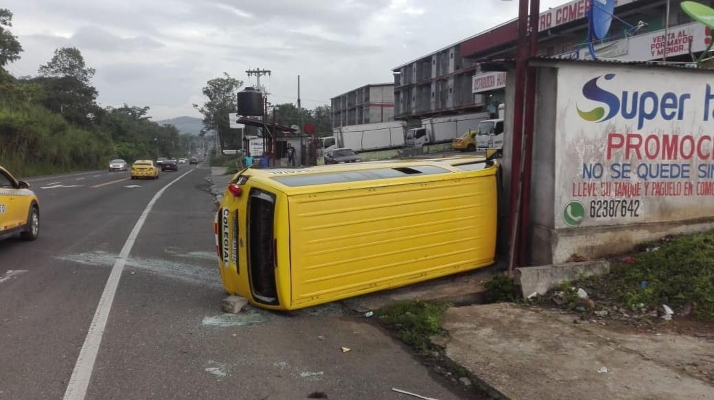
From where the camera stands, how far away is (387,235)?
607 cm

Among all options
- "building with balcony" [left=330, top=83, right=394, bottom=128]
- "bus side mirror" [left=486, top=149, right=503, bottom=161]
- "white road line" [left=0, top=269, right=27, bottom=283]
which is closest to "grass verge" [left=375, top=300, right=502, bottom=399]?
"bus side mirror" [left=486, top=149, right=503, bottom=161]

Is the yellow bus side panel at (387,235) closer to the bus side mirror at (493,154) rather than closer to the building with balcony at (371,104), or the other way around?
the bus side mirror at (493,154)

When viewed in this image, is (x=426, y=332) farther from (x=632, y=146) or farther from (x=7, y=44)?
(x=7, y=44)

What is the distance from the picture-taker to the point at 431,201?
636 cm

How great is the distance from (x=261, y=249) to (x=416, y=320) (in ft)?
5.80

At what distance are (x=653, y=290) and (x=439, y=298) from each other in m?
2.23

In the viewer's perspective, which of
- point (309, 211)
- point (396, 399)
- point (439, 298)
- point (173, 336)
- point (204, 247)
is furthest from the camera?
point (204, 247)

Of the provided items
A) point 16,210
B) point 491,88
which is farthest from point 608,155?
point 491,88

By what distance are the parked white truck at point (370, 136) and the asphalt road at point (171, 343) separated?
38098 mm

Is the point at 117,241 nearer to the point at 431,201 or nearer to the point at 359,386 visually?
the point at 431,201

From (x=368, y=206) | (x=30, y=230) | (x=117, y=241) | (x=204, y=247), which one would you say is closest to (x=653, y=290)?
(x=368, y=206)

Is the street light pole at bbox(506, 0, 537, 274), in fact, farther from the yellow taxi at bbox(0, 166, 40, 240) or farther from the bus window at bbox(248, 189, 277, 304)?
the yellow taxi at bbox(0, 166, 40, 240)

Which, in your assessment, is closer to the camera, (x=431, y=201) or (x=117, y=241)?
(x=431, y=201)

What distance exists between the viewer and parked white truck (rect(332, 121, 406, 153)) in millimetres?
46281
